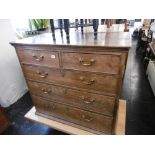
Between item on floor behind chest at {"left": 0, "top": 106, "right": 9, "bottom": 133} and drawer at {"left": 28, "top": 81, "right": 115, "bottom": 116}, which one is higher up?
drawer at {"left": 28, "top": 81, "right": 115, "bottom": 116}

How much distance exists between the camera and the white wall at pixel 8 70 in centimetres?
182

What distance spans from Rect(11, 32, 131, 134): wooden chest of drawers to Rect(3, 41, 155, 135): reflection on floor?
0.53 meters

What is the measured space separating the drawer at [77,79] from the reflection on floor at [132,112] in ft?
2.64

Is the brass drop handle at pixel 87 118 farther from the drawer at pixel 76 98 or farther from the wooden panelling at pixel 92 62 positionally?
the wooden panelling at pixel 92 62

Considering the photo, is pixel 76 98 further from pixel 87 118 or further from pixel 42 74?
pixel 42 74

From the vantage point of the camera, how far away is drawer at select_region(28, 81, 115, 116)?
1.04m

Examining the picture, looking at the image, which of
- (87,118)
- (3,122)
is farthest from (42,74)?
(3,122)

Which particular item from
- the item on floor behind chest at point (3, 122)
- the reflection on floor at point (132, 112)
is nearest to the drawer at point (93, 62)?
the reflection on floor at point (132, 112)

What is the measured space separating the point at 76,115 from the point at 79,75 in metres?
0.46

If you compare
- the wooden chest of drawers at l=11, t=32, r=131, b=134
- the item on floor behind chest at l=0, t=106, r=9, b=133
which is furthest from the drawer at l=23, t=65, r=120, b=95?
the item on floor behind chest at l=0, t=106, r=9, b=133

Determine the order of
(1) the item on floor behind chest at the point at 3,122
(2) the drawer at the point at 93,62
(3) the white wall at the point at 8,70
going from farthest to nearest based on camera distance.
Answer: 1. (3) the white wall at the point at 8,70
2. (1) the item on floor behind chest at the point at 3,122
3. (2) the drawer at the point at 93,62

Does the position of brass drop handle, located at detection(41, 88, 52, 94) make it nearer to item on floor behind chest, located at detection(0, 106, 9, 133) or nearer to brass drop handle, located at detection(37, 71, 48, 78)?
brass drop handle, located at detection(37, 71, 48, 78)
